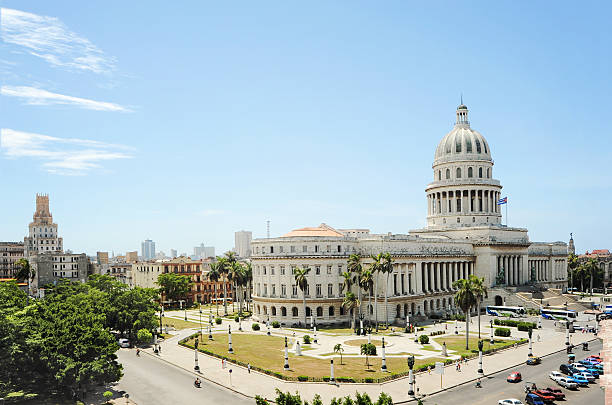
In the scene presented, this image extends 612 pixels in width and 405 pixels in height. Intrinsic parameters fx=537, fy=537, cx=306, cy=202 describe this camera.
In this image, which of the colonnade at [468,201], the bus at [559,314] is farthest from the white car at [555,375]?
the colonnade at [468,201]

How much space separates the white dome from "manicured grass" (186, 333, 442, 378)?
78.0m

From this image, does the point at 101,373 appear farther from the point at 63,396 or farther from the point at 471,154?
the point at 471,154

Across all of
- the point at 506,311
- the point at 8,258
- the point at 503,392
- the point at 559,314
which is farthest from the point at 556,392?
the point at 8,258

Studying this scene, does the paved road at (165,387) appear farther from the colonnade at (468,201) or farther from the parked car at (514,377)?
the colonnade at (468,201)

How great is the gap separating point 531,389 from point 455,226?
86.8 metres

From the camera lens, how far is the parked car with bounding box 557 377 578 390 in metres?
57.5

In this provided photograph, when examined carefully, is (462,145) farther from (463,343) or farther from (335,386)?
(335,386)

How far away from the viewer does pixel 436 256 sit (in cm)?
11900

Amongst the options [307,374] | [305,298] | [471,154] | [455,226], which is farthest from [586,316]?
[307,374]

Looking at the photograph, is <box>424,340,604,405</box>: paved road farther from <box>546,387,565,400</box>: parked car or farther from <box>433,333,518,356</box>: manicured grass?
<box>433,333,518,356</box>: manicured grass

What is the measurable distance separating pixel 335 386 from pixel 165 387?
62.1 feet

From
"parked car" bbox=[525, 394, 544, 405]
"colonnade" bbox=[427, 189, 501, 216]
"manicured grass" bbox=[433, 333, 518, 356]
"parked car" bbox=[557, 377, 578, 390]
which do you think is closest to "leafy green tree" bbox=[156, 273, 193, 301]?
"colonnade" bbox=[427, 189, 501, 216]

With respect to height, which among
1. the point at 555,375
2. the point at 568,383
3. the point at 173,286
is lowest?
the point at 568,383

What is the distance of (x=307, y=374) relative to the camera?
205 ft
